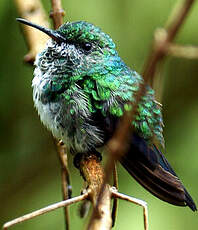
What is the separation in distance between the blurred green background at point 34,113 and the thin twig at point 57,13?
2.16 feet

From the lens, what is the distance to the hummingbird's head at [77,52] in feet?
9.41

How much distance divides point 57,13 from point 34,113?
1432mm

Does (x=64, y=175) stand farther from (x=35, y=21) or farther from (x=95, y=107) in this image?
(x=35, y=21)

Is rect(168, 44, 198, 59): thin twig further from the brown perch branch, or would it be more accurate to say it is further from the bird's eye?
the bird's eye

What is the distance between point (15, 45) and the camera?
4.04 meters

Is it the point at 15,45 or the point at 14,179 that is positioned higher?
the point at 15,45

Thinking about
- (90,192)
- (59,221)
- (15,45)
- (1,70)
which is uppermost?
(15,45)

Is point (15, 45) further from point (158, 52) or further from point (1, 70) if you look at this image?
point (158, 52)

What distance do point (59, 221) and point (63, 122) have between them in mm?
1200

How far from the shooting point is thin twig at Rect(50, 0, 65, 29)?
2935 millimetres

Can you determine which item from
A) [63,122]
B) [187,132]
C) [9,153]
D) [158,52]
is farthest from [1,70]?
[158,52]

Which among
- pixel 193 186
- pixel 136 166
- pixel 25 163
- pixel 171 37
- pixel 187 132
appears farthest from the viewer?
pixel 25 163

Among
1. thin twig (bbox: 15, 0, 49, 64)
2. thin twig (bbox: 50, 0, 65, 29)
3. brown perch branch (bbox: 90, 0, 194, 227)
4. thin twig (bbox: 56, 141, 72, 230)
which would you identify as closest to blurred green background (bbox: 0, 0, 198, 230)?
thin twig (bbox: 15, 0, 49, 64)

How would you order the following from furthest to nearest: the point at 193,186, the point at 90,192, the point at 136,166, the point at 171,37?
the point at 193,186 < the point at 136,166 < the point at 90,192 < the point at 171,37
